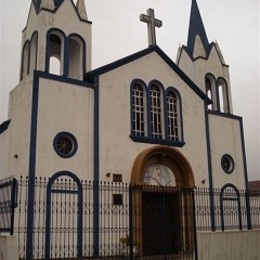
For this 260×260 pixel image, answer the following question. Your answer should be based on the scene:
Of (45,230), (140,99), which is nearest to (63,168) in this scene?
(45,230)

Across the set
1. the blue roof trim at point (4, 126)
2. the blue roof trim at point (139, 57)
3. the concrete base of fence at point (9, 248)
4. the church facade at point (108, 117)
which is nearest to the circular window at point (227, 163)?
the church facade at point (108, 117)

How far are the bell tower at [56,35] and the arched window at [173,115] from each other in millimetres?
3907

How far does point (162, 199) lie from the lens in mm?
15375

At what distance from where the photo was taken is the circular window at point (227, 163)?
1899cm

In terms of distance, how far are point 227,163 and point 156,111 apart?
4674 mm

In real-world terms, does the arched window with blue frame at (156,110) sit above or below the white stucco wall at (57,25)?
below

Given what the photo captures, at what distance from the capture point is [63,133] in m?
14.5

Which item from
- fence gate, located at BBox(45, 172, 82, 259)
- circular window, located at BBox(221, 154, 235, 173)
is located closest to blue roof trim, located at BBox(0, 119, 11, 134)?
fence gate, located at BBox(45, 172, 82, 259)

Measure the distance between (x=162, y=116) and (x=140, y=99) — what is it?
1212 mm

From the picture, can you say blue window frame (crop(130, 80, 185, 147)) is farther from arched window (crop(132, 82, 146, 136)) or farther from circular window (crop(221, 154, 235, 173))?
circular window (crop(221, 154, 235, 173))

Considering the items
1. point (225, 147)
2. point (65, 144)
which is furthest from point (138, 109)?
point (225, 147)

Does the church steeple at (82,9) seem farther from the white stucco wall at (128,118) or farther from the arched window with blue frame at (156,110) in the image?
the arched window with blue frame at (156,110)

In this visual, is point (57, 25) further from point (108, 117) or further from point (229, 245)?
point (229, 245)

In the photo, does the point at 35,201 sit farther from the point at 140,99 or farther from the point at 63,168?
the point at 140,99
